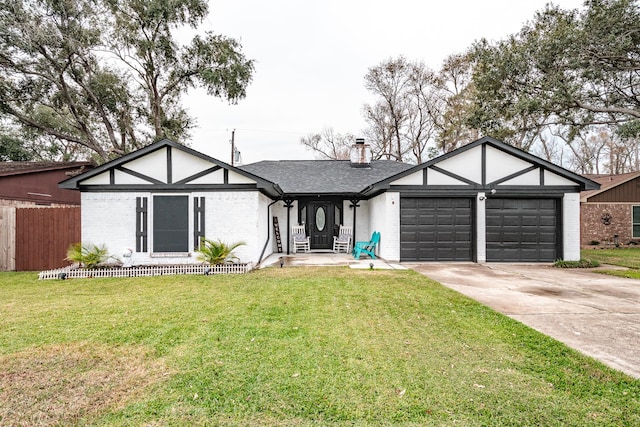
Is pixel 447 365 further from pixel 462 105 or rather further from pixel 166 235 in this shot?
pixel 462 105

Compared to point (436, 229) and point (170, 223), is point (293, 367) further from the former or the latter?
point (436, 229)

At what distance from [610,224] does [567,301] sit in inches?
615

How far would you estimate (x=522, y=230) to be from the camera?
10.9 m

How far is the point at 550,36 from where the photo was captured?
12.7 m

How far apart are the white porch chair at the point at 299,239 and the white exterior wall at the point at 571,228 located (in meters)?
8.60

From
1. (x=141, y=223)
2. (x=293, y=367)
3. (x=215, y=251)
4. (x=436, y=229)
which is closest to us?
(x=293, y=367)

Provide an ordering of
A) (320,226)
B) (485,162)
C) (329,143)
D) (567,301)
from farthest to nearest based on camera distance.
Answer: (329,143), (320,226), (485,162), (567,301)

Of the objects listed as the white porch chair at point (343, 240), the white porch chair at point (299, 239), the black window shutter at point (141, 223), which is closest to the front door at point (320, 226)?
the white porch chair at point (299, 239)

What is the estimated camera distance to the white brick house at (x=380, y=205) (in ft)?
32.0

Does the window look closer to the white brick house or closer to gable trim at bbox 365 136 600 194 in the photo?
the white brick house

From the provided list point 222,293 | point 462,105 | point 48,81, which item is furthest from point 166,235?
point 462,105

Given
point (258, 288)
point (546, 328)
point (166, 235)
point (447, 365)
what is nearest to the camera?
point (447, 365)

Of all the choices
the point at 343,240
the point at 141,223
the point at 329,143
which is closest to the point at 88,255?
the point at 141,223

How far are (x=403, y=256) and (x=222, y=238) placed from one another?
18.4ft
